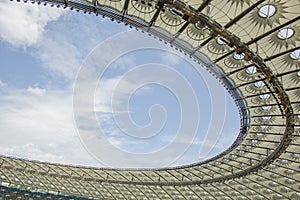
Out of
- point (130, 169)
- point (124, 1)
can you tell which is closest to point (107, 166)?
point (130, 169)

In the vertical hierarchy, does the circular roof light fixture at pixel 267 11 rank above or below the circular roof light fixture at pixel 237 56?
below

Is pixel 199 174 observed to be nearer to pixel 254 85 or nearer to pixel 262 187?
pixel 262 187

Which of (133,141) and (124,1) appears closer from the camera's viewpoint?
(124,1)

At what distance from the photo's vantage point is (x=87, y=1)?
21.3 m

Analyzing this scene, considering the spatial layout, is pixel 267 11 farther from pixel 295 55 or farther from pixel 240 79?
pixel 240 79

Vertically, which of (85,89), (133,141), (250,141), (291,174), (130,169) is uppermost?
(85,89)

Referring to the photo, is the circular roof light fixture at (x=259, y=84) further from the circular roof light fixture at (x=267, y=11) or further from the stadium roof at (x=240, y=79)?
the circular roof light fixture at (x=267, y=11)

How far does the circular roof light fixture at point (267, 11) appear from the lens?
19.5 m

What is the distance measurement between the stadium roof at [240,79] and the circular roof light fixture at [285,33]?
0.07 m

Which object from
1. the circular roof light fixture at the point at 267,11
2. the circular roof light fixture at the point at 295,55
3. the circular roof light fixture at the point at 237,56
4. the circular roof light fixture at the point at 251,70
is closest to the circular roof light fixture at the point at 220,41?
the circular roof light fixture at the point at 237,56

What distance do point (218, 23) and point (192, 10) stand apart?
103 inches

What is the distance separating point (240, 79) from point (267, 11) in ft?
31.6

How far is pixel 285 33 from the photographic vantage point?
21.6 meters

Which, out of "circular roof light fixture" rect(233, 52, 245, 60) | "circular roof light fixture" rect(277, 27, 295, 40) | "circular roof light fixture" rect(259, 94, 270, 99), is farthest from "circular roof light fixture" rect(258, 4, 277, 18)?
"circular roof light fixture" rect(259, 94, 270, 99)
